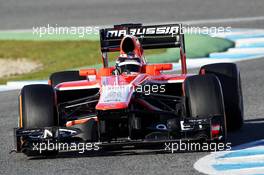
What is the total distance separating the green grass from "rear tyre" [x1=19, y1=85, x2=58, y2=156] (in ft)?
24.3

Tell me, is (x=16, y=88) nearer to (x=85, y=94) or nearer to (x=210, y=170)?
(x=85, y=94)

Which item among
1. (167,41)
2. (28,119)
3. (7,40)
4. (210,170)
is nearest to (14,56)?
(7,40)

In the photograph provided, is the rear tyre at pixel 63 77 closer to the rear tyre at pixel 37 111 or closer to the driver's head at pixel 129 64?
the driver's head at pixel 129 64

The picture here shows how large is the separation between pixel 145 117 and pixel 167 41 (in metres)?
1.93

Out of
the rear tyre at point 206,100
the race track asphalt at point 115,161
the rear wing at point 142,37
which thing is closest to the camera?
the race track asphalt at point 115,161

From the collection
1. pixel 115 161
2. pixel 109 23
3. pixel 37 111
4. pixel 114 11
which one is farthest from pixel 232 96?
pixel 114 11

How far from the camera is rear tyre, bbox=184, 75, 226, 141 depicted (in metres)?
9.38

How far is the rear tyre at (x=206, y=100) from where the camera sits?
30.8 ft

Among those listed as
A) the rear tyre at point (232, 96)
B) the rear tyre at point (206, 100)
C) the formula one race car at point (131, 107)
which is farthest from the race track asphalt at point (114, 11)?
the rear tyre at point (206, 100)

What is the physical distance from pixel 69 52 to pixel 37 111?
1082cm

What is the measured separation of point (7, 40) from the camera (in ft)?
73.7

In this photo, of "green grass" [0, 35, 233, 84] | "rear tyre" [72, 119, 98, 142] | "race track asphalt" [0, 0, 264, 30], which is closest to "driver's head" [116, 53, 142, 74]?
"rear tyre" [72, 119, 98, 142]

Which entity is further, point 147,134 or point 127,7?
point 127,7

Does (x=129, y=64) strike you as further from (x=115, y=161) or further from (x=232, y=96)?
(x=115, y=161)
